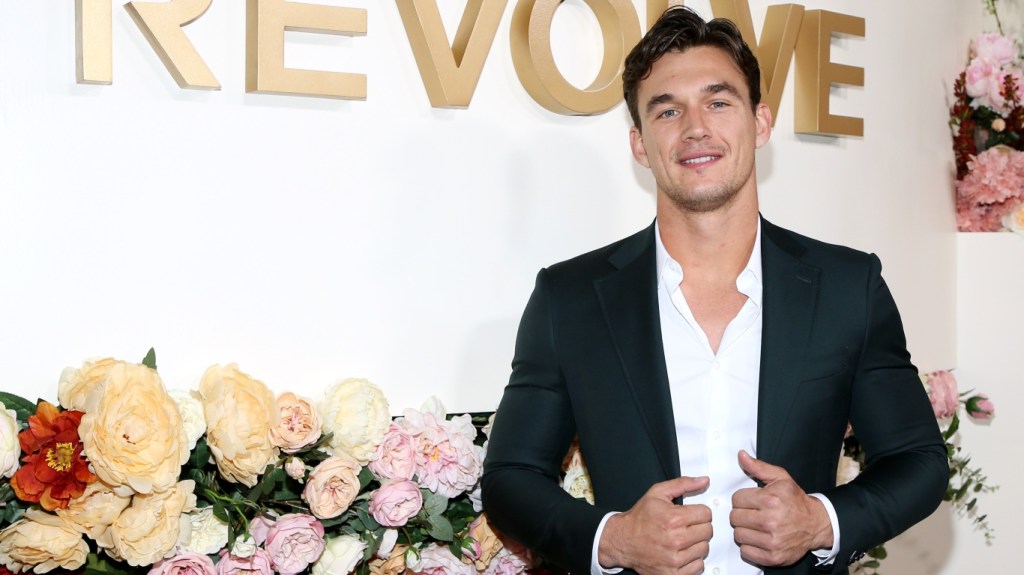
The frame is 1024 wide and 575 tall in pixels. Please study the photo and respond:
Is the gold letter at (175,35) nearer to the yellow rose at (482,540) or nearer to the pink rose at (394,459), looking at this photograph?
the pink rose at (394,459)

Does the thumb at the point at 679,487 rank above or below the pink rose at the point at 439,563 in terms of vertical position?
above

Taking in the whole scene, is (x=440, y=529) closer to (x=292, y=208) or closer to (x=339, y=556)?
(x=339, y=556)

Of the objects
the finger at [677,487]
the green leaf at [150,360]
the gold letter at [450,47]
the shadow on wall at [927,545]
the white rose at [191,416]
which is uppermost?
the gold letter at [450,47]

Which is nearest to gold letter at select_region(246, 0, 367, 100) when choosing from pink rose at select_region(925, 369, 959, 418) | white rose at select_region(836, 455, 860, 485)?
white rose at select_region(836, 455, 860, 485)

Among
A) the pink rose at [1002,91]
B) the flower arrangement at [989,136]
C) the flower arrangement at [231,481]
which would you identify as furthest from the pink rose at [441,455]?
the pink rose at [1002,91]

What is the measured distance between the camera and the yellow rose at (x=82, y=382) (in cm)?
178

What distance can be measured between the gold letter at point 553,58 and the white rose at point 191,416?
3.30 ft

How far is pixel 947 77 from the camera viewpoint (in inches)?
134

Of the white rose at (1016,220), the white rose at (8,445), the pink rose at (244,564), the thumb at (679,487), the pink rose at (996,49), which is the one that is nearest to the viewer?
the white rose at (8,445)

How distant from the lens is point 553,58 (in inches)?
95.1

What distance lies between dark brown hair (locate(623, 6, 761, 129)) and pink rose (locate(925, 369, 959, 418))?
1.38m

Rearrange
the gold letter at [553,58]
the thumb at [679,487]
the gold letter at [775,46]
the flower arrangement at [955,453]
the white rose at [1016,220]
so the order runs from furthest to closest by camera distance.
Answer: the white rose at [1016,220], the flower arrangement at [955,453], the gold letter at [775,46], the gold letter at [553,58], the thumb at [679,487]

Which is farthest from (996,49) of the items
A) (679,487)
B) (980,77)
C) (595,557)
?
(595,557)

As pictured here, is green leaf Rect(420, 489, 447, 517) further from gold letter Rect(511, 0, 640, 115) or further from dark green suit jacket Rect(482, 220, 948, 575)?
gold letter Rect(511, 0, 640, 115)
